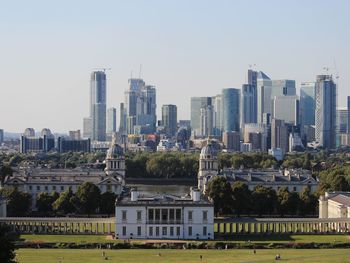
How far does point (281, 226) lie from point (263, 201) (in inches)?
465

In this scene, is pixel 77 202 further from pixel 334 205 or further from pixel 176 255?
pixel 176 255

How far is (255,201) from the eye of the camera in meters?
91.2

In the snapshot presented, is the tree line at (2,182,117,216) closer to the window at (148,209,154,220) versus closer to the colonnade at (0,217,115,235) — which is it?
the colonnade at (0,217,115,235)

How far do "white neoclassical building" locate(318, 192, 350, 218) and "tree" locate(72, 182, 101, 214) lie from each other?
20.6 m

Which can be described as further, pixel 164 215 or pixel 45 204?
pixel 45 204

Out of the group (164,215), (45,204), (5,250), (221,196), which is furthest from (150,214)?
(5,250)

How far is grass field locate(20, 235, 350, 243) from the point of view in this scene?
69.4 meters

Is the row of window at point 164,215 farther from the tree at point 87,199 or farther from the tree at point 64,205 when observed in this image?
the tree at point 64,205

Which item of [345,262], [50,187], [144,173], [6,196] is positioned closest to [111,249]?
[345,262]

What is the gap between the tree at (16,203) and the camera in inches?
3465

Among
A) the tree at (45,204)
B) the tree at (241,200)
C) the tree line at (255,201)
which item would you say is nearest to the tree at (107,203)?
the tree at (45,204)

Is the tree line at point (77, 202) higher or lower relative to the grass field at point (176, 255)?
higher

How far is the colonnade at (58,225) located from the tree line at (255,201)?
44.0 ft

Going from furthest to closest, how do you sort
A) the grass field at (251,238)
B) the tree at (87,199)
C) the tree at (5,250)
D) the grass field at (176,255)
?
the tree at (87,199) < the grass field at (251,238) < the grass field at (176,255) < the tree at (5,250)
